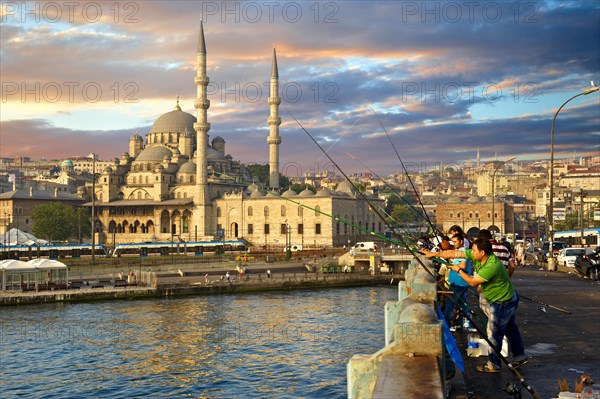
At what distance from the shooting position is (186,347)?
2306cm

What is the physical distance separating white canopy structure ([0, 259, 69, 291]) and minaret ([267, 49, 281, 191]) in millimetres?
39070

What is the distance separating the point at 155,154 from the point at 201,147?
19.0 metres

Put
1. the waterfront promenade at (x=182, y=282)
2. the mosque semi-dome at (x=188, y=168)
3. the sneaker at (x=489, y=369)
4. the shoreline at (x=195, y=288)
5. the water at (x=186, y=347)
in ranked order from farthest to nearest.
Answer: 1. the mosque semi-dome at (x=188, y=168)
2. the waterfront promenade at (x=182, y=282)
3. the shoreline at (x=195, y=288)
4. the water at (x=186, y=347)
5. the sneaker at (x=489, y=369)

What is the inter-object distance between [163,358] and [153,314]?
32.4 ft

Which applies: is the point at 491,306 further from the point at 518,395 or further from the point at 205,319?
the point at 205,319

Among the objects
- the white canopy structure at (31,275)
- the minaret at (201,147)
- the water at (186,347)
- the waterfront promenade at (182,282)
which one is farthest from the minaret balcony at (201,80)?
the water at (186,347)

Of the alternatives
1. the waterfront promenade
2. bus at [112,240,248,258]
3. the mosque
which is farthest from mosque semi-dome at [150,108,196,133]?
the waterfront promenade

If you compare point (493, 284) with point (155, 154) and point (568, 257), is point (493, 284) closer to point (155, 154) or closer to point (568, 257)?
point (568, 257)

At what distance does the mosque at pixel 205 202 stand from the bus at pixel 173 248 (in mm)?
6227

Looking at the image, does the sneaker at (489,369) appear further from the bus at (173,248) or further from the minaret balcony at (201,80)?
the minaret balcony at (201,80)

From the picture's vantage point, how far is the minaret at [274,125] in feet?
245

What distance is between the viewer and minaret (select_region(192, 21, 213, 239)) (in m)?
69.3

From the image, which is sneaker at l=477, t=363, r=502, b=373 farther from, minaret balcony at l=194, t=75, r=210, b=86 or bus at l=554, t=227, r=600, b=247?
minaret balcony at l=194, t=75, r=210, b=86

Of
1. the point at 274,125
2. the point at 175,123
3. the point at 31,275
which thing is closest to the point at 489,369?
the point at 31,275
